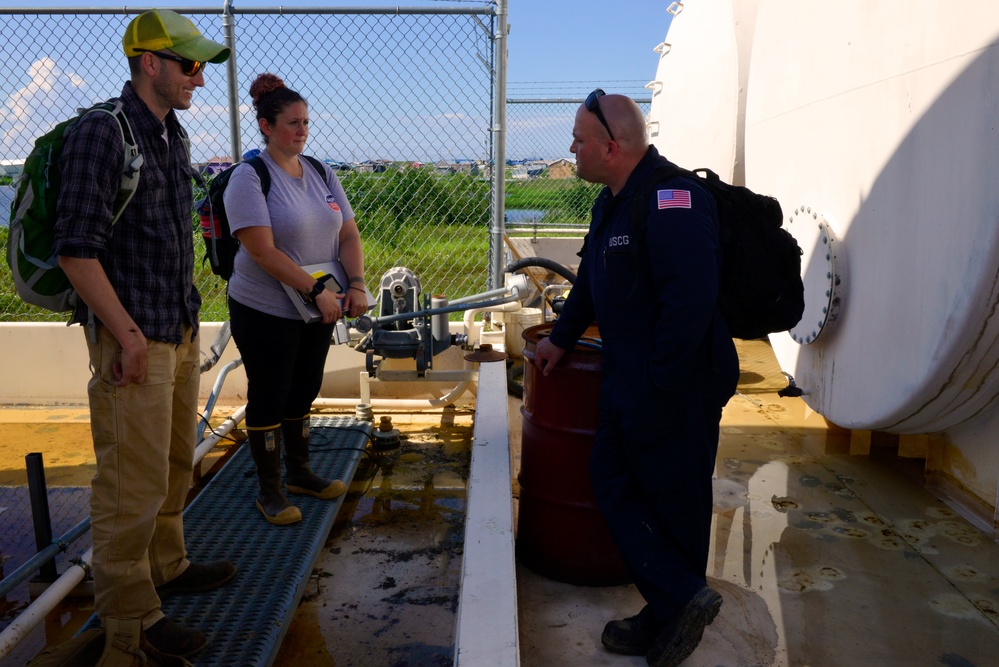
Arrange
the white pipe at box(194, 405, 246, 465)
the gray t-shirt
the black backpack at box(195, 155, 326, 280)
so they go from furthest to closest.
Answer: the white pipe at box(194, 405, 246, 465) → the black backpack at box(195, 155, 326, 280) → the gray t-shirt

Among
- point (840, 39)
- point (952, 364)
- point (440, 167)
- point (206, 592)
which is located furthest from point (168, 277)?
point (440, 167)

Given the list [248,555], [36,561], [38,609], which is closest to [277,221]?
[248,555]

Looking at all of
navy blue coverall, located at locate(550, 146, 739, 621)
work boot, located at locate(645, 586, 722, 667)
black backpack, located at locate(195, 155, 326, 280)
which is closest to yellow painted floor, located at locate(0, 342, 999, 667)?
→ work boot, located at locate(645, 586, 722, 667)

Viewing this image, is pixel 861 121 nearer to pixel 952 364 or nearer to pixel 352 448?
pixel 952 364

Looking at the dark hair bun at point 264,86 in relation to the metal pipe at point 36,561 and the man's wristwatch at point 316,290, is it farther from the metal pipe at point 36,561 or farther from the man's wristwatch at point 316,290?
the metal pipe at point 36,561

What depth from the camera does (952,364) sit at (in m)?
2.98

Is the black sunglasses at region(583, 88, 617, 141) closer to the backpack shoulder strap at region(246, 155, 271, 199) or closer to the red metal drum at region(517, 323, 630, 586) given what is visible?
the red metal drum at region(517, 323, 630, 586)

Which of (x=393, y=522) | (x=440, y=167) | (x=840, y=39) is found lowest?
(x=393, y=522)

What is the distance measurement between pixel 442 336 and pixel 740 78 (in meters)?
2.75

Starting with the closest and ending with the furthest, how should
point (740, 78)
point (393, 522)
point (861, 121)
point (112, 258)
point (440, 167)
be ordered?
1. point (112, 258)
2. point (861, 121)
3. point (393, 522)
4. point (740, 78)
5. point (440, 167)

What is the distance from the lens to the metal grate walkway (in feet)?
8.89

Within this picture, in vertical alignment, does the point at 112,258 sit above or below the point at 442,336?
above

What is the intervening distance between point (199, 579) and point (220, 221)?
1.42m

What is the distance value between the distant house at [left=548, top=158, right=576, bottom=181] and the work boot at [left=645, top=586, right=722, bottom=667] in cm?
967
